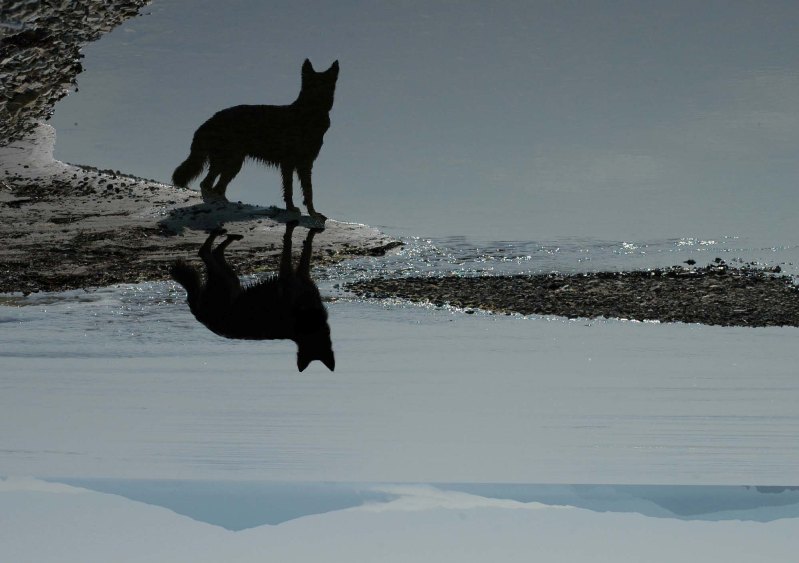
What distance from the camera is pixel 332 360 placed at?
10.5 ft

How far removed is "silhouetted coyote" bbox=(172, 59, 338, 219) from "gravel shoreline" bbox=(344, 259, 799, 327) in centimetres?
70

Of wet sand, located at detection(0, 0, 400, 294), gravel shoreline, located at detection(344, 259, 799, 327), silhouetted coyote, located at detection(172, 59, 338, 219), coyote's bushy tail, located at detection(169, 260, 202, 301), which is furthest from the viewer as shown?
wet sand, located at detection(0, 0, 400, 294)

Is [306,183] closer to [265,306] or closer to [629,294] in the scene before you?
[265,306]

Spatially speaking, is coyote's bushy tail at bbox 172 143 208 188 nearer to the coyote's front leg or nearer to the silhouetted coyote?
the silhouetted coyote

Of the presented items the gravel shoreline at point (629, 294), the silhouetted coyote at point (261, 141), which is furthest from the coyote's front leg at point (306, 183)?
the gravel shoreline at point (629, 294)

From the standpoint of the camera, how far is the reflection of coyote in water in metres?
3.37

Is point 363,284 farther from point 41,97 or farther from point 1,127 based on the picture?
point 1,127

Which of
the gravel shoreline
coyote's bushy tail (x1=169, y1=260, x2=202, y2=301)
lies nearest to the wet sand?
coyote's bushy tail (x1=169, y1=260, x2=202, y2=301)

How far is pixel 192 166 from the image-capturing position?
4777 millimetres

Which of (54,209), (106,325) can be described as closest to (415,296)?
(106,325)

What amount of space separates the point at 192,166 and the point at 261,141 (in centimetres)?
38

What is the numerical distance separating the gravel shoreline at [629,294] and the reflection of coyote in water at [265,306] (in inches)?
17.8

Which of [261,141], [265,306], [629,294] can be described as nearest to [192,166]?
[261,141]

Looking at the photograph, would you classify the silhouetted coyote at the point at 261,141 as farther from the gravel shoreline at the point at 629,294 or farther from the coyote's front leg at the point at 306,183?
the gravel shoreline at the point at 629,294
